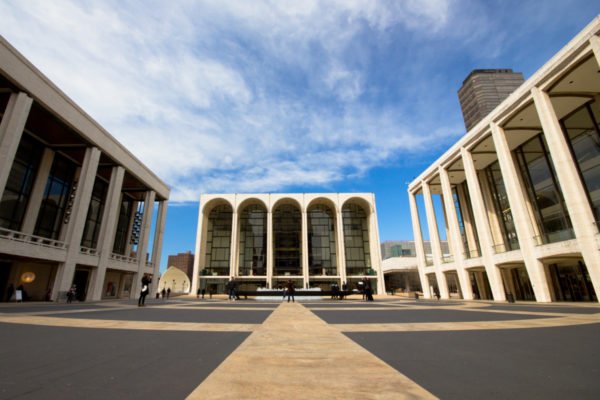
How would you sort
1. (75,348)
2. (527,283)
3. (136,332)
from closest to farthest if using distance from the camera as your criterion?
(75,348), (136,332), (527,283)

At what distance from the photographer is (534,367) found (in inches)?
130

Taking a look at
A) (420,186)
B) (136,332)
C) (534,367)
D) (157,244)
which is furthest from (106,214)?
(420,186)

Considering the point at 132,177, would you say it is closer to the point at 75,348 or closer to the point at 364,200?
the point at 75,348

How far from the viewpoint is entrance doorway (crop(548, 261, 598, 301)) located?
20823 mm

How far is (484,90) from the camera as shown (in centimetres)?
11600

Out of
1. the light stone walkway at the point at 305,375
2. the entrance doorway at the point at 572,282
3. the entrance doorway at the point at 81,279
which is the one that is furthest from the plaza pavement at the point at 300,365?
the entrance doorway at the point at 81,279

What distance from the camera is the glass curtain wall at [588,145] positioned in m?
19.6

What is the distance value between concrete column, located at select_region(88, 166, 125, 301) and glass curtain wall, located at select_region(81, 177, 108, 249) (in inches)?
202

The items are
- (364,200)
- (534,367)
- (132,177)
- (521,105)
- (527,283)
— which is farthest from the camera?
(364,200)

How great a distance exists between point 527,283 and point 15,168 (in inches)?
1914

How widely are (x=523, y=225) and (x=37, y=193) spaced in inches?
1651

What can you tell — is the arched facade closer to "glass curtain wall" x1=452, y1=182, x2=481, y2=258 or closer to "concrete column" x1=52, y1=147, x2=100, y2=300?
"glass curtain wall" x1=452, y1=182, x2=481, y2=258

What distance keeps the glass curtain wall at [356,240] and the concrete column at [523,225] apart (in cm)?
3416

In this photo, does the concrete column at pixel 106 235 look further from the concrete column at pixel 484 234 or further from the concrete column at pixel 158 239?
the concrete column at pixel 484 234
